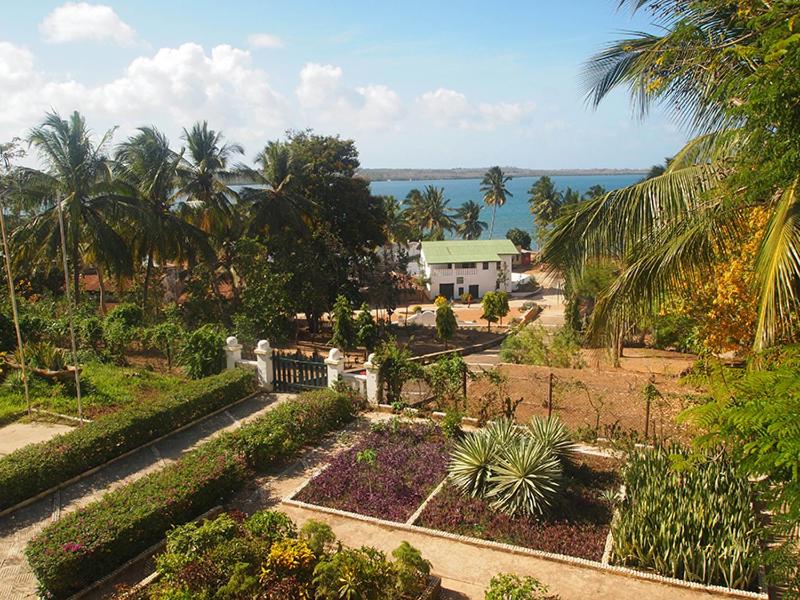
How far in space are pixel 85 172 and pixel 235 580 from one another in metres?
20.2

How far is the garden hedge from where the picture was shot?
304 inches

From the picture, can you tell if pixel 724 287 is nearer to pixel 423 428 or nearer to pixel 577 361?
pixel 423 428

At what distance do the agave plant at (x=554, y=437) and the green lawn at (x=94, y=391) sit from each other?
29.7 feet

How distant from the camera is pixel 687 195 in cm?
734

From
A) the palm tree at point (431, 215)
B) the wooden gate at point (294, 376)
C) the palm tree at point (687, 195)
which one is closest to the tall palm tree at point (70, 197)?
the wooden gate at point (294, 376)

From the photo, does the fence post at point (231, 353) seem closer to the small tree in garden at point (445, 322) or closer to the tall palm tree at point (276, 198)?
the tall palm tree at point (276, 198)

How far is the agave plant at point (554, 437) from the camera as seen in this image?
35.1ft

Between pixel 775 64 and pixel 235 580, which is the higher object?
pixel 775 64

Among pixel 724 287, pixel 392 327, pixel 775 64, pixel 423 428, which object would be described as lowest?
pixel 392 327

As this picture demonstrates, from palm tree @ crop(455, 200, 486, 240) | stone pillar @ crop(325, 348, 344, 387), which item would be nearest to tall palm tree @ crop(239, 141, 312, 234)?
stone pillar @ crop(325, 348, 344, 387)

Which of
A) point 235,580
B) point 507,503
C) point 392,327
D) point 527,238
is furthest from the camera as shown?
point 527,238

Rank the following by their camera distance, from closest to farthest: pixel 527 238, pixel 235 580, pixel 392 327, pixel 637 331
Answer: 1. pixel 235 580
2. pixel 637 331
3. pixel 392 327
4. pixel 527 238

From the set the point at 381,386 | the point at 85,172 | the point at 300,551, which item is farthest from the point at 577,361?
the point at 85,172

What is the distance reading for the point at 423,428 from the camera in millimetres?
12836
